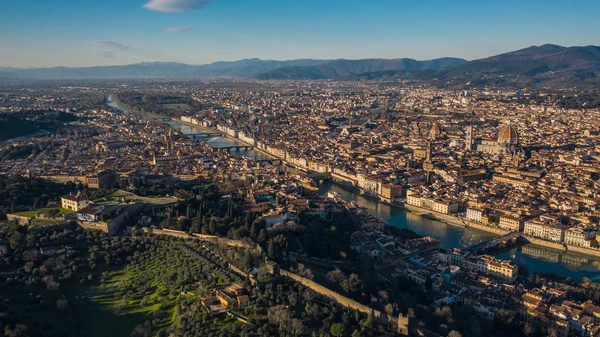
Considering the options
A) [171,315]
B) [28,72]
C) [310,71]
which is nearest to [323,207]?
[171,315]

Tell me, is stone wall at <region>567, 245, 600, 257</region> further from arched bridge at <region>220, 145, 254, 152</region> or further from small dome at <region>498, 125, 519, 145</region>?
arched bridge at <region>220, 145, 254, 152</region>

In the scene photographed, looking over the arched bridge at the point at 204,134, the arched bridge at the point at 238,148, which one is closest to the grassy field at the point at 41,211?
the arched bridge at the point at 238,148

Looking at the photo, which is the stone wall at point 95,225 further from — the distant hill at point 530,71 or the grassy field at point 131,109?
the distant hill at point 530,71

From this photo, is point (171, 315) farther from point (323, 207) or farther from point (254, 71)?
point (254, 71)

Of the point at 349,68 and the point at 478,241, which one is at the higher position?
the point at 349,68

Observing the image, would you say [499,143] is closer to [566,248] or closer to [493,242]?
[566,248]

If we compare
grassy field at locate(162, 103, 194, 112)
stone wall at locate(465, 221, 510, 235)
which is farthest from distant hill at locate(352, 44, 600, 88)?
stone wall at locate(465, 221, 510, 235)

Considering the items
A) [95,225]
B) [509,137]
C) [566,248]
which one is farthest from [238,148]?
[566,248]
